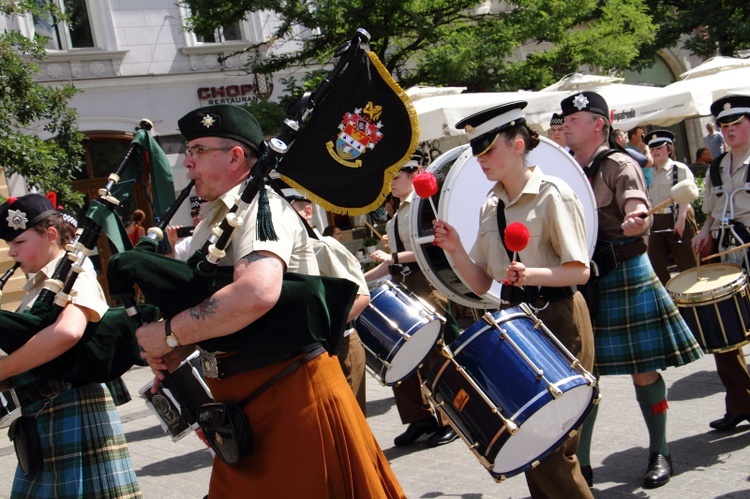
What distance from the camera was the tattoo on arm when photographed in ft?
8.60

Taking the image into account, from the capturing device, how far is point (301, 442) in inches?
111

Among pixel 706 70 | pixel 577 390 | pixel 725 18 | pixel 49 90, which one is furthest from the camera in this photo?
pixel 725 18

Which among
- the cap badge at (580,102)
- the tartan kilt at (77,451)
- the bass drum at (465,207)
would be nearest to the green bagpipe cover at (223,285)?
the tartan kilt at (77,451)

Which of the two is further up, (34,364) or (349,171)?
(349,171)

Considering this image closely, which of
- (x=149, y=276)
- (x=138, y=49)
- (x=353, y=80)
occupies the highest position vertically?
(x=138, y=49)

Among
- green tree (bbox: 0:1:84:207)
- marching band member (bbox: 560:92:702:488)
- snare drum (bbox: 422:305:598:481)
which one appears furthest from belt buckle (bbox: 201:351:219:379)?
green tree (bbox: 0:1:84:207)

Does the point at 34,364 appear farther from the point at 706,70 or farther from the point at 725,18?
the point at 725,18

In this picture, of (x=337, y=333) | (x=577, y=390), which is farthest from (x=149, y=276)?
Result: (x=577, y=390)

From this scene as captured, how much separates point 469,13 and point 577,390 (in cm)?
1154

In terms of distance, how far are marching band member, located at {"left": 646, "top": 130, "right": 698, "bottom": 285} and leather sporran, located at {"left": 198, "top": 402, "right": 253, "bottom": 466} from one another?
6.83 meters

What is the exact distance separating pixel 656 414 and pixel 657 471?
0.92 ft

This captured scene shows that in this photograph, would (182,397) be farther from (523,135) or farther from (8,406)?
(523,135)

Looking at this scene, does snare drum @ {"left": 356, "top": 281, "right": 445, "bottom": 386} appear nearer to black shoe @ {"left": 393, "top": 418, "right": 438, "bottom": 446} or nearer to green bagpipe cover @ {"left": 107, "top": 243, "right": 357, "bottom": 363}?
black shoe @ {"left": 393, "top": 418, "right": 438, "bottom": 446}

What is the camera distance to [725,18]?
19.2 meters
